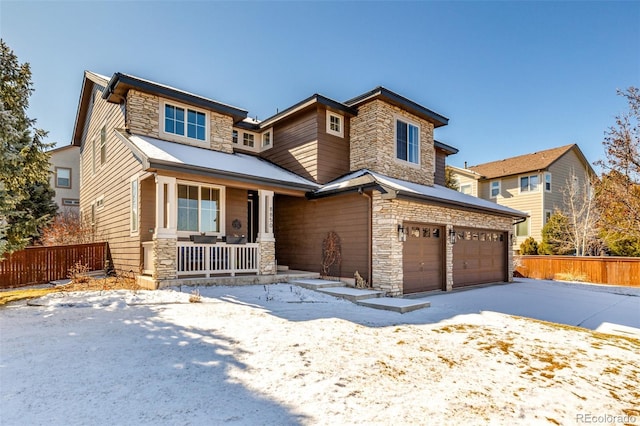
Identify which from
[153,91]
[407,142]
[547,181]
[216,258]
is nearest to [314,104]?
[407,142]

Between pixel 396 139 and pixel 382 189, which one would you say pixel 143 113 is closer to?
pixel 382 189

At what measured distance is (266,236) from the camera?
415 inches

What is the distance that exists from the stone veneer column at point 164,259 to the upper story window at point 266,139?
276 inches

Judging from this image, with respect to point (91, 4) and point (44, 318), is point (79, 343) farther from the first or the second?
point (91, 4)

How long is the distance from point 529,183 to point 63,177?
3167 cm

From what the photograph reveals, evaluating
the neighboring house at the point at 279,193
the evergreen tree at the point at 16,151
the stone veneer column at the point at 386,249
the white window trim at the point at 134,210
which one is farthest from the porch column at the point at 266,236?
the evergreen tree at the point at 16,151

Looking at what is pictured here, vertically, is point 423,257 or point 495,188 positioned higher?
point 495,188

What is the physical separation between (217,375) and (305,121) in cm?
1042

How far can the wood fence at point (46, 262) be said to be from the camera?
34.1ft

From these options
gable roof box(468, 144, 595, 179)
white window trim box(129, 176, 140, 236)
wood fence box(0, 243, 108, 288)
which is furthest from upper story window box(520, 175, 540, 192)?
wood fence box(0, 243, 108, 288)

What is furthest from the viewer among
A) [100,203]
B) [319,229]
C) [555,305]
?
[100,203]

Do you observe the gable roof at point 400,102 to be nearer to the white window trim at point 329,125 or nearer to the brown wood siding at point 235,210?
the white window trim at point 329,125

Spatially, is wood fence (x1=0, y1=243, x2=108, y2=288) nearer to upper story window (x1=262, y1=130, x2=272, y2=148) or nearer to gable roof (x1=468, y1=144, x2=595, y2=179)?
upper story window (x1=262, y1=130, x2=272, y2=148)

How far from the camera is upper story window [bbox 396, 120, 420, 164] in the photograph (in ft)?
43.0
